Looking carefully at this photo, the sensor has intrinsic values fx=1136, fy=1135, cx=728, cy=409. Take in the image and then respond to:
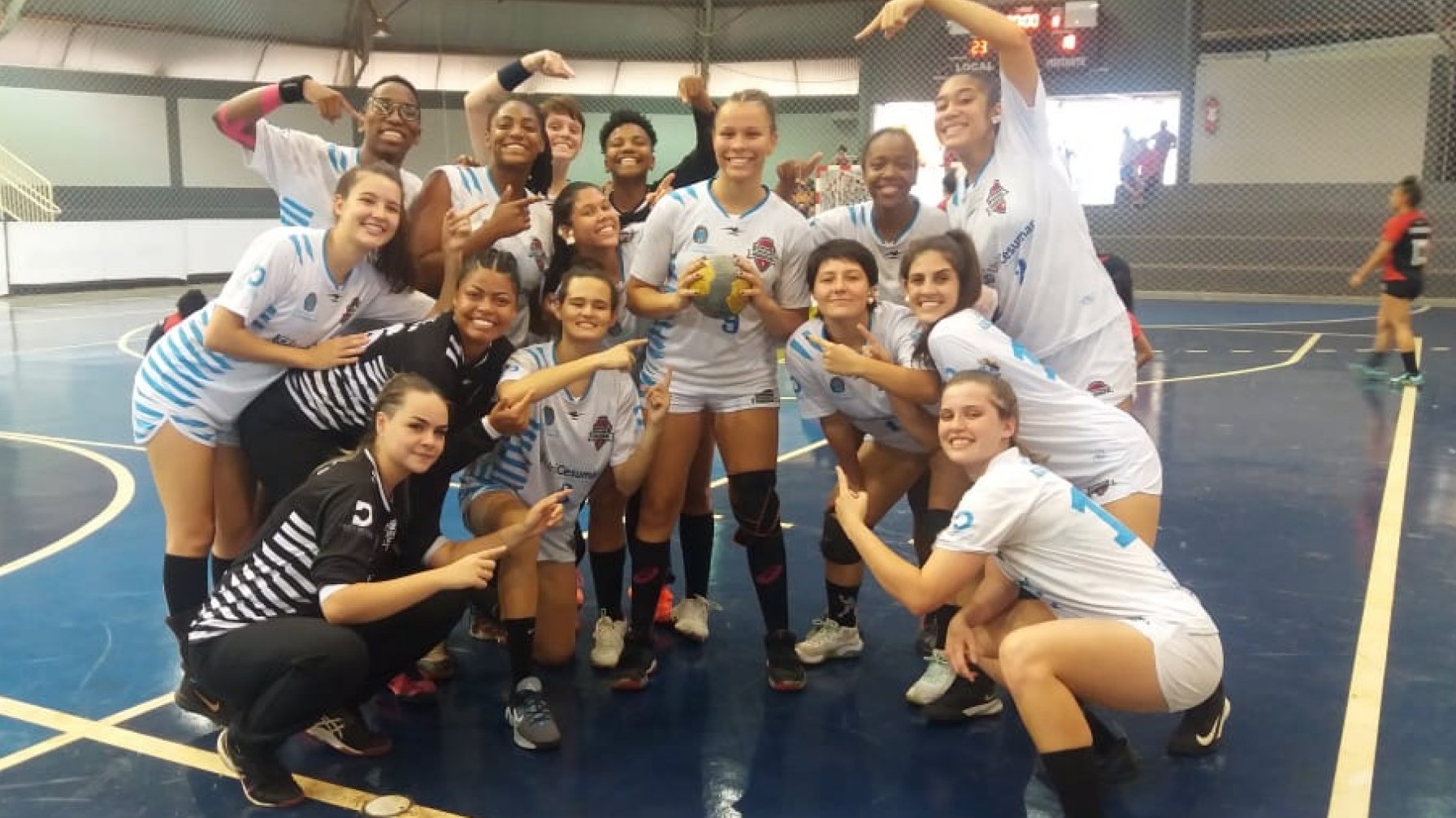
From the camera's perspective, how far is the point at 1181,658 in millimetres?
2850

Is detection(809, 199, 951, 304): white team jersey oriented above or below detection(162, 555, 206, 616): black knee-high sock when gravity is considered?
above

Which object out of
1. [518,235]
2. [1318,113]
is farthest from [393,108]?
[1318,113]

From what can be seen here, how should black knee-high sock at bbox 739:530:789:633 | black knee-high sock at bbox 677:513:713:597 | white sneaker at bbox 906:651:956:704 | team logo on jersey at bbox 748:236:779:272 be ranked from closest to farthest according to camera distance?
white sneaker at bbox 906:651:956:704, team logo on jersey at bbox 748:236:779:272, black knee-high sock at bbox 739:530:789:633, black knee-high sock at bbox 677:513:713:597

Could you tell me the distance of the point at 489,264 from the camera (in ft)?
11.7

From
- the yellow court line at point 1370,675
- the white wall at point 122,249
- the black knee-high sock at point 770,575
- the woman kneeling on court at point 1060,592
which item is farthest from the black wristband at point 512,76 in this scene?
the white wall at point 122,249

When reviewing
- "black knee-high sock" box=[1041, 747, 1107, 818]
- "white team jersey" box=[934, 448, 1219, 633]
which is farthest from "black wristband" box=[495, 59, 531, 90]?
"black knee-high sock" box=[1041, 747, 1107, 818]

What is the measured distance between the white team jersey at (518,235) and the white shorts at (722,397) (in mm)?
641

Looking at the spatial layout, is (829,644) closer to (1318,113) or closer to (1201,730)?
(1201,730)

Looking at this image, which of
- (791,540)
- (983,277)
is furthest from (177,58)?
(983,277)

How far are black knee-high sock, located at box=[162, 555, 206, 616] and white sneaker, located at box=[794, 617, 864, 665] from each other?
1.99 meters

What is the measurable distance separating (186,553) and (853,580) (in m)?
2.24

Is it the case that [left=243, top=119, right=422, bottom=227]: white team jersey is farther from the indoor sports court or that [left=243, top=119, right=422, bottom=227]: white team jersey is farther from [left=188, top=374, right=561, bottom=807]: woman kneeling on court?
[left=188, top=374, right=561, bottom=807]: woman kneeling on court

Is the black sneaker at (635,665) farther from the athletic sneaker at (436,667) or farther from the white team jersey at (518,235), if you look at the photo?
the white team jersey at (518,235)

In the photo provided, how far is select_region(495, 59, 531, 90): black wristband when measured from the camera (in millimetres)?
4531
